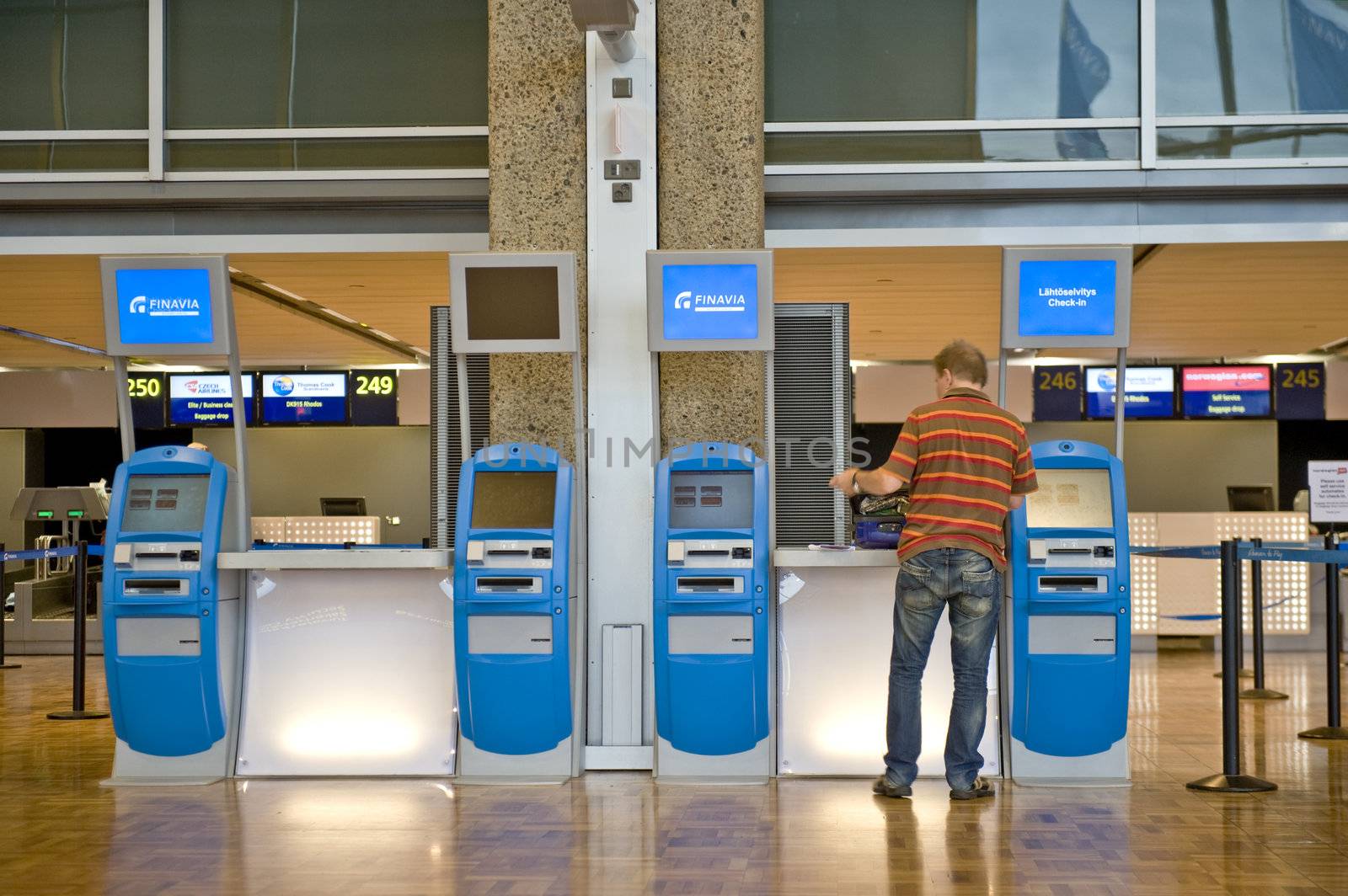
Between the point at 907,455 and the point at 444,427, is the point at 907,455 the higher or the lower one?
the lower one

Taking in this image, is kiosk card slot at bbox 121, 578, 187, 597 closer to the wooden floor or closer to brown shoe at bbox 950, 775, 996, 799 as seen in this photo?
the wooden floor

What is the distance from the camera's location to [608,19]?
5418mm

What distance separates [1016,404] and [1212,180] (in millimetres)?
5781

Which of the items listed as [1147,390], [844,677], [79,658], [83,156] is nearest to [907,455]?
[844,677]

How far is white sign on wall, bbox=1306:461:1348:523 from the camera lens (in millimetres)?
6047

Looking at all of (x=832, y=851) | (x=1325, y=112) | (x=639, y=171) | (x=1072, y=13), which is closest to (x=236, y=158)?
(x=639, y=171)

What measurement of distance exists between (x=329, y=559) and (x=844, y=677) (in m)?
2.28

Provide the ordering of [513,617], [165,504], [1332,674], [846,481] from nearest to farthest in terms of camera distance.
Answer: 1. [846,481]
2. [513,617]
3. [165,504]
4. [1332,674]

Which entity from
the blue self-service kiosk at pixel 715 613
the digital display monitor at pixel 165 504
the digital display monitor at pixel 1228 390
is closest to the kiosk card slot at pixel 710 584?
the blue self-service kiosk at pixel 715 613

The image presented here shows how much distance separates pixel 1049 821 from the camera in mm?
4648

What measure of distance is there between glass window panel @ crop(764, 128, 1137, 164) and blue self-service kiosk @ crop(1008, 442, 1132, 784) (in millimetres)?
2451

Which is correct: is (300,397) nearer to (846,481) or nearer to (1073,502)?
(846,481)

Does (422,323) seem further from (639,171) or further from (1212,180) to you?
(1212,180)

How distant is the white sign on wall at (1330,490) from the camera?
6047 mm
